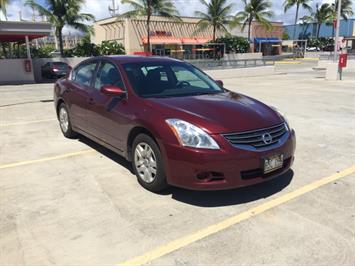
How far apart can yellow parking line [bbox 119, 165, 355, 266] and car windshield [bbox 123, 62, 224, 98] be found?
5.66ft

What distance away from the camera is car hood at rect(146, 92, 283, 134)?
4.14m

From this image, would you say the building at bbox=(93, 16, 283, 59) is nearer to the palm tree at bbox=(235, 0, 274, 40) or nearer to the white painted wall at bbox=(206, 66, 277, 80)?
the palm tree at bbox=(235, 0, 274, 40)

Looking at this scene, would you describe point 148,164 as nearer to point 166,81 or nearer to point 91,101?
point 166,81

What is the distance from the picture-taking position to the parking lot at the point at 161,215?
3.31 metres

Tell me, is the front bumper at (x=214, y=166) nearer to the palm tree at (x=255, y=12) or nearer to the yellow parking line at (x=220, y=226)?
the yellow parking line at (x=220, y=226)

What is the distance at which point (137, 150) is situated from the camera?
15.4 feet

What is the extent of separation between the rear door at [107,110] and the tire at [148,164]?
40 centimetres

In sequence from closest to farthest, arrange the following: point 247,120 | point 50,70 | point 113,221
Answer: point 113,221, point 247,120, point 50,70

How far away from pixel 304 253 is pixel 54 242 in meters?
2.15

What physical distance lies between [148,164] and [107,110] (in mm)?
1171

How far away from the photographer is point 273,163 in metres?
4.27

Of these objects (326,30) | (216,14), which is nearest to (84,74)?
(216,14)

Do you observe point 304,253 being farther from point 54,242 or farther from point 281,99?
point 281,99

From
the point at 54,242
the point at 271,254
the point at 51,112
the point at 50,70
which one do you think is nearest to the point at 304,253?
the point at 271,254
